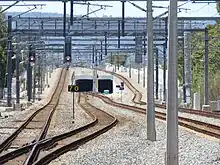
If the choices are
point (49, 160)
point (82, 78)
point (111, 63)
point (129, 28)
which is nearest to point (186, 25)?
point (129, 28)

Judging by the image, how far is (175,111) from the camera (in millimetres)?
14305

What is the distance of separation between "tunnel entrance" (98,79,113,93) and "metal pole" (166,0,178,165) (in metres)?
111

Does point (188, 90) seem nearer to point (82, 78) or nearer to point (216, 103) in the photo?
point (216, 103)

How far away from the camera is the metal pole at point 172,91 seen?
14055 millimetres

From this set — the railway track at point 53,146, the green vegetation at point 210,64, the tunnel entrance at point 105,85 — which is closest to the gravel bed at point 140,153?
the railway track at point 53,146

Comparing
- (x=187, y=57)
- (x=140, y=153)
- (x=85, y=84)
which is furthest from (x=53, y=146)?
(x=85, y=84)

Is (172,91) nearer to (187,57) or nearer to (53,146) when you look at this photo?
(53,146)

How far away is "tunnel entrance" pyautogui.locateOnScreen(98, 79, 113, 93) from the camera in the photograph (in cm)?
12653

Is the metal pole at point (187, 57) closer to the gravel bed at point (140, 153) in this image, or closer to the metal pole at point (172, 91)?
the gravel bed at point (140, 153)

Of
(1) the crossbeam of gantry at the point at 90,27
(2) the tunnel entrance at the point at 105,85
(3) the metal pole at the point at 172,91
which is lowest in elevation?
(2) the tunnel entrance at the point at 105,85

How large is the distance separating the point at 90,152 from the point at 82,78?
10058 cm

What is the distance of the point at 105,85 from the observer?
129m

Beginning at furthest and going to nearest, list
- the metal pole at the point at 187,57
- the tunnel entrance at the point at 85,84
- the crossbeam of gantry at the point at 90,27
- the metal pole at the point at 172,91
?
the tunnel entrance at the point at 85,84, the metal pole at the point at 187,57, the crossbeam of gantry at the point at 90,27, the metal pole at the point at 172,91

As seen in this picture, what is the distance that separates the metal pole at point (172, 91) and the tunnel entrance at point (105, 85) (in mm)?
111213
